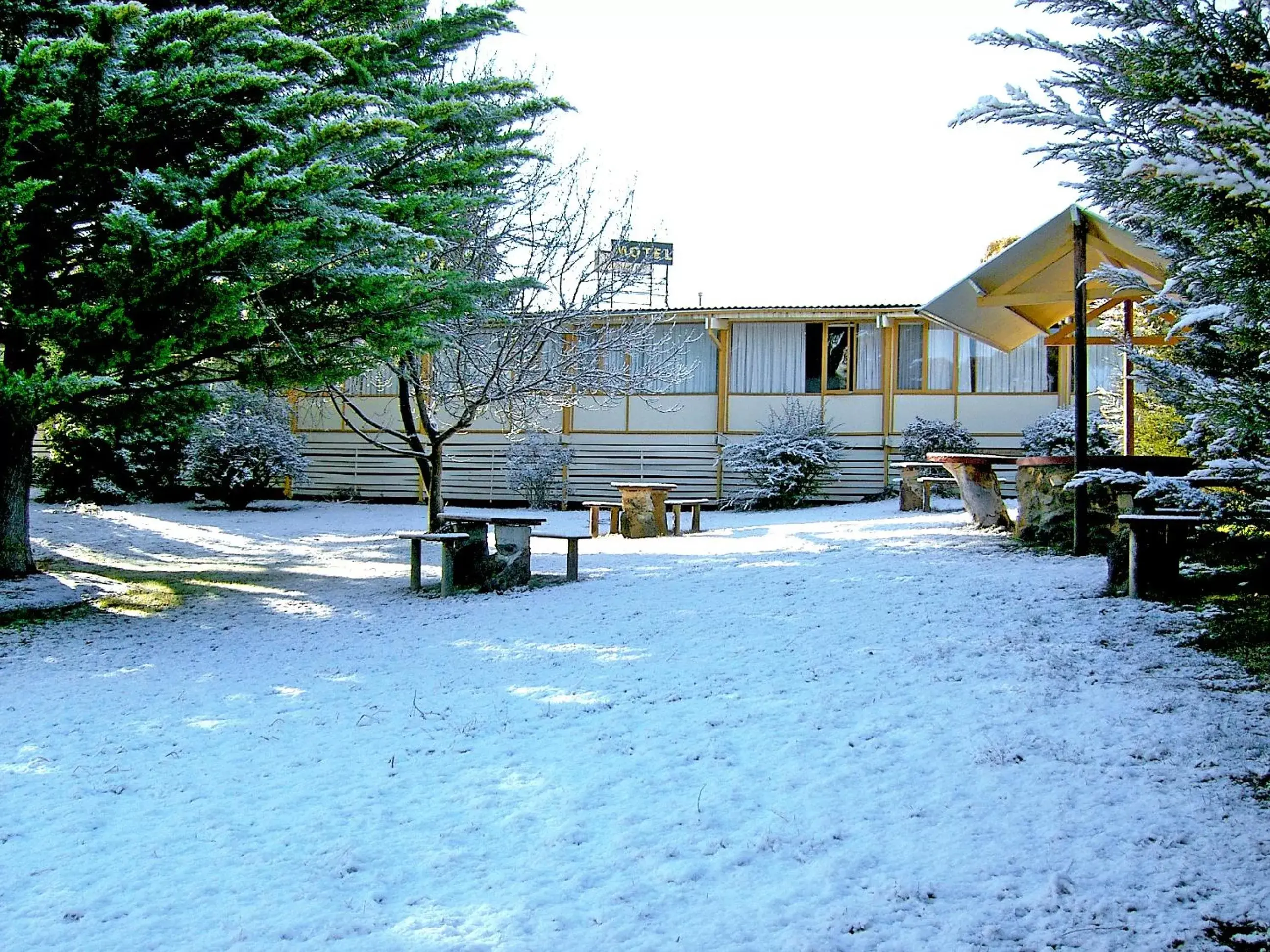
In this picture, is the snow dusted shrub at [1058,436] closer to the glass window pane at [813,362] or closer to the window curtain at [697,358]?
the glass window pane at [813,362]

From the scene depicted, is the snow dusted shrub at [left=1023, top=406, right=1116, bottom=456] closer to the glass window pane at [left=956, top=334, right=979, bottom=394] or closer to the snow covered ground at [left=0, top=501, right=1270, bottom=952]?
the glass window pane at [left=956, top=334, right=979, bottom=394]

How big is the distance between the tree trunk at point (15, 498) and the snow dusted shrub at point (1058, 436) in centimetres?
1395

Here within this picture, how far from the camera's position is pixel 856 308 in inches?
735

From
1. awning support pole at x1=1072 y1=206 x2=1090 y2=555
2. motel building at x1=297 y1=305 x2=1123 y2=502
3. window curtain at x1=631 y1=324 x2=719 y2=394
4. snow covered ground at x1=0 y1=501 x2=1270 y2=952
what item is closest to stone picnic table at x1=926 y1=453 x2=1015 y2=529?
awning support pole at x1=1072 y1=206 x2=1090 y2=555

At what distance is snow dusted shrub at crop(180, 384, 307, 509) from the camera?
1788cm

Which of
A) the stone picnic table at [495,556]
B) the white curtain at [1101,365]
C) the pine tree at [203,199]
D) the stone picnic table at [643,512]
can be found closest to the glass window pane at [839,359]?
the white curtain at [1101,365]

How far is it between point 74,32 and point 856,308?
14.3m

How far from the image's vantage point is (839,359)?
1958cm

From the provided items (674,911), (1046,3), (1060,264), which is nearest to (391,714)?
(674,911)

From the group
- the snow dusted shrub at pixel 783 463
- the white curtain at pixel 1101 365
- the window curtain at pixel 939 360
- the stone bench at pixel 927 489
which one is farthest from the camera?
the window curtain at pixel 939 360

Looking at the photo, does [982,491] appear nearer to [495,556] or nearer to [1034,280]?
[1034,280]

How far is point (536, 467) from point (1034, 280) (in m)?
11.2

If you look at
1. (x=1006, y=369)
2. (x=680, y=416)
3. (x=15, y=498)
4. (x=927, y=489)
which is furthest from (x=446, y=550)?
(x=1006, y=369)

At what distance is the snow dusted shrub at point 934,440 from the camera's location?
1775cm
